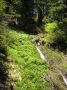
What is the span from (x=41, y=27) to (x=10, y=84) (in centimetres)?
2312

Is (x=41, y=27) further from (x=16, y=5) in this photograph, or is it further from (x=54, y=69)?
(x=54, y=69)

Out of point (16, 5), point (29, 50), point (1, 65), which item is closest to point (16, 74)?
point (1, 65)

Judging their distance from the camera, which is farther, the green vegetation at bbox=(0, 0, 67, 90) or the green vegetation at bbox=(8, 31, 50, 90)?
the green vegetation at bbox=(8, 31, 50, 90)

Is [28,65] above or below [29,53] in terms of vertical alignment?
below

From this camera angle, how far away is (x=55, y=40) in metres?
28.3

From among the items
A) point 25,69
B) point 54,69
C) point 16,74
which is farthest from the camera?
point 54,69

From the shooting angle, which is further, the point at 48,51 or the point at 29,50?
the point at 48,51

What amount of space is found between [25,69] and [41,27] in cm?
1971

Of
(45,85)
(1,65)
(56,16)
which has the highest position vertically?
(56,16)

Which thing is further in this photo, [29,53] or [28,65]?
[29,53]

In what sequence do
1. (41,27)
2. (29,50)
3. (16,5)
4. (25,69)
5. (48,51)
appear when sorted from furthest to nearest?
(41,27)
(16,5)
(48,51)
(29,50)
(25,69)

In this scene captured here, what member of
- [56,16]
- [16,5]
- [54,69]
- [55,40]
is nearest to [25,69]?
[54,69]

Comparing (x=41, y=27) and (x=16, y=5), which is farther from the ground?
(x=16, y=5)

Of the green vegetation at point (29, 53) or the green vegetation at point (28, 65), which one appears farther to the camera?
the green vegetation at point (28, 65)
